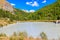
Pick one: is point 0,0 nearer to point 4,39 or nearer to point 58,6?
point 58,6

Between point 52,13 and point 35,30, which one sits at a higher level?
point 52,13

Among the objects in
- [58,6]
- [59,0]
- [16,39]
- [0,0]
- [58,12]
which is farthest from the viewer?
[0,0]

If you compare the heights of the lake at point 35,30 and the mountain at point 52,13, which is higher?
the mountain at point 52,13

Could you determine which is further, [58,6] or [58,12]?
[58,6]

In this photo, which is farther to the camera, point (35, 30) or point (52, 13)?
point (52, 13)

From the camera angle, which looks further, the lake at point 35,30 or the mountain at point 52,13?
the mountain at point 52,13

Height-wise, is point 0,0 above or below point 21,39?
above

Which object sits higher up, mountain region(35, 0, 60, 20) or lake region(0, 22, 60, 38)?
mountain region(35, 0, 60, 20)

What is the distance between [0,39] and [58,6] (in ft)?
258

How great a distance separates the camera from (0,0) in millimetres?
Result: 109062

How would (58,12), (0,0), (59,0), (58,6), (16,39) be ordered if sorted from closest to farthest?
(16,39) < (58,12) < (58,6) < (59,0) < (0,0)

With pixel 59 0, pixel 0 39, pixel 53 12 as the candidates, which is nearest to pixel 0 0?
pixel 59 0

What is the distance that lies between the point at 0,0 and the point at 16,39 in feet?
336

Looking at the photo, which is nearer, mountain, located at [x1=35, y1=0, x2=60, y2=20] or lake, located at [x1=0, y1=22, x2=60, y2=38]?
lake, located at [x1=0, y1=22, x2=60, y2=38]
